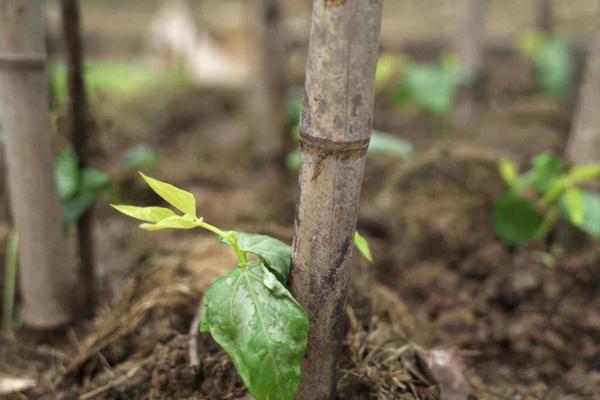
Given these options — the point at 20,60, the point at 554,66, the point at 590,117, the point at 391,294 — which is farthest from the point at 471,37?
the point at 20,60

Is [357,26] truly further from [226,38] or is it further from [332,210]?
[226,38]

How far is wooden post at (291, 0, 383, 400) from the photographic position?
87cm

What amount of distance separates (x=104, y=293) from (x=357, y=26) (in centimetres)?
140

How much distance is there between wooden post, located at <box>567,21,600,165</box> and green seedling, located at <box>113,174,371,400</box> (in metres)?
1.49

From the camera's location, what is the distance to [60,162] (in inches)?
67.1

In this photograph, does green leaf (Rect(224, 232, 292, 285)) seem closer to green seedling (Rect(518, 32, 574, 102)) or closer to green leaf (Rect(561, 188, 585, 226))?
green leaf (Rect(561, 188, 585, 226))

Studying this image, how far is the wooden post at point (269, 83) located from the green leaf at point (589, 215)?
1.55 m

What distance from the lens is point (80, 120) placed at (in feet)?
5.40

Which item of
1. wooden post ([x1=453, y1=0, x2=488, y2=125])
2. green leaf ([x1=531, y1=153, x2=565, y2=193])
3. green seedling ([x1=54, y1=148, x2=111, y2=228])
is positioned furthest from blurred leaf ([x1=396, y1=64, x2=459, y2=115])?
green seedling ([x1=54, y1=148, x2=111, y2=228])

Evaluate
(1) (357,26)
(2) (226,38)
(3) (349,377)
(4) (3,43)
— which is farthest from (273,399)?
(2) (226,38)

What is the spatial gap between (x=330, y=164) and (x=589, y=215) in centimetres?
122

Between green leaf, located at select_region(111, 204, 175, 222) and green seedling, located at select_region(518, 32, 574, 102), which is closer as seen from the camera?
green leaf, located at select_region(111, 204, 175, 222)

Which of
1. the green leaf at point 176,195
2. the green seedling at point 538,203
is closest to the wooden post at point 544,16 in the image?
the green seedling at point 538,203

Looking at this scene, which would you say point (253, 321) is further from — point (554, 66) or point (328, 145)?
point (554, 66)
